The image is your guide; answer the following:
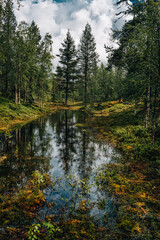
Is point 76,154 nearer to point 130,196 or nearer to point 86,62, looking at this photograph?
point 130,196

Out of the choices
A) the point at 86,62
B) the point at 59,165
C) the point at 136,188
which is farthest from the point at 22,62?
the point at 136,188

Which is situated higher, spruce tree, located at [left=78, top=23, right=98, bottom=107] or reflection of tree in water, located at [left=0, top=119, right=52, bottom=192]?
spruce tree, located at [left=78, top=23, right=98, bottom=107]

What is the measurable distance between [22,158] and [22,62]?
19.9 m

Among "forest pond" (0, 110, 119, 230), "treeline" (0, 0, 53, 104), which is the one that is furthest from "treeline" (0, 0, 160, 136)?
"forest pond" (0, 110, 119, 230)

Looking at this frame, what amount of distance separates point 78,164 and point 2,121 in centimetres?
1268

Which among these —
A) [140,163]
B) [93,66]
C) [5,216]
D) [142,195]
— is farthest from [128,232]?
[93,66]

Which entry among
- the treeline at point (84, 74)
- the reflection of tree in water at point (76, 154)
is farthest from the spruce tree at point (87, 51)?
the reflection of tree in water at point (76, 154)

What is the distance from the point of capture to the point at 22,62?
22.7m

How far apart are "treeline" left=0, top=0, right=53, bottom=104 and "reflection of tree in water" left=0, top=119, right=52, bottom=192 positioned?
11590 millimetres

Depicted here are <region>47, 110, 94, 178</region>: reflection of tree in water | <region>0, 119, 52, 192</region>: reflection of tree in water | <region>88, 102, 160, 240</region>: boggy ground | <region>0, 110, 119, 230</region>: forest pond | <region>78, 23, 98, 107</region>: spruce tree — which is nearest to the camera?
<region>88, 102, 160, 240</region>: boggy ground

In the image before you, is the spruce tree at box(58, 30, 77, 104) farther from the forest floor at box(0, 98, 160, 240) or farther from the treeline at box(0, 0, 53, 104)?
the forest floor at box(0, 98, 160, 240)

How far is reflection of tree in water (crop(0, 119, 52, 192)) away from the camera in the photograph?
611 centimetres

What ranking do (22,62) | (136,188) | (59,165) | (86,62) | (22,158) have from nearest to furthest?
(136,188)
(59,165)
(22,158)
(22,62)
(86,62)

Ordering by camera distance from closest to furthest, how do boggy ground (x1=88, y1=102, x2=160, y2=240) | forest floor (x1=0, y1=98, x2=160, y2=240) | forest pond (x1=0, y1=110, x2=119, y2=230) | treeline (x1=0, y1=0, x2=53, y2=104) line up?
1. forest floor (x1=0, y1=98, x2=160, y2=240)
2. boggy ground (x1=88, y1=102, x2=160, y2=240)
3. forest pond (x1=0, y1=110, x2=119, y2=230)
4. treeline (x1=0, y1=0, x2=53, y2=104)
